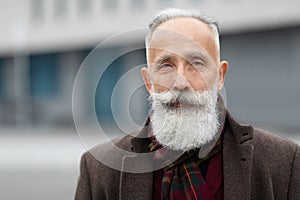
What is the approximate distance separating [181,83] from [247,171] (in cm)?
45

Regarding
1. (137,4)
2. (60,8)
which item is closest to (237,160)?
(137,4)

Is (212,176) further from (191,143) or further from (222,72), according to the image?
(222,72)

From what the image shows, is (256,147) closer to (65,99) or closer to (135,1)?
(135,1)

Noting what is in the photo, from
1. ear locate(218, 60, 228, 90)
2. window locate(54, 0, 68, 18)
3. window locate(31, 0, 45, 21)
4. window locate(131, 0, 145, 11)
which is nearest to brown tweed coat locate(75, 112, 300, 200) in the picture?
ear locate(218, 60, 228, 90)

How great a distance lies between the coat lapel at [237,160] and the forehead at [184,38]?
32 centimetres

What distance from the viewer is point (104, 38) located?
27203 mm

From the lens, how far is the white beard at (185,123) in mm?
2434

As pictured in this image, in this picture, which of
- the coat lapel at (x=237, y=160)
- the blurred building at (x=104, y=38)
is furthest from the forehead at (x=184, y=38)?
the blurred building at (x=104, y=38)

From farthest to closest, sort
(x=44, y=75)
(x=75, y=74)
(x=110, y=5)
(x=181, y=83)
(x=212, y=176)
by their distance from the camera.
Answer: (x=44, y=75) → (x=110, y=5) → (x=75, y=74) → (x=212, y=176) → (x=181, y=83)

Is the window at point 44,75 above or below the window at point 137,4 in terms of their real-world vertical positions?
below

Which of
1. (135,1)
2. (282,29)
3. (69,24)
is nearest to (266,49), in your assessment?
(282,29)

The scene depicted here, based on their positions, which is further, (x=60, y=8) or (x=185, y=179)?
(x=60, y=8)

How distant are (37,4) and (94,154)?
29867 millimetres

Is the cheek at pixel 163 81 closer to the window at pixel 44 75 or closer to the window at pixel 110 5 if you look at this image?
the window at pixel 110 5
